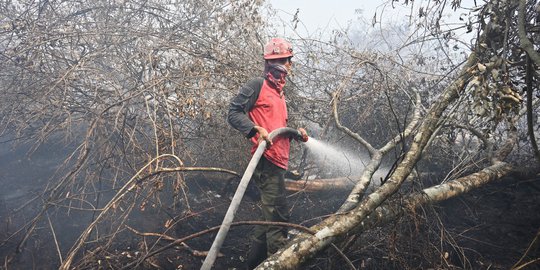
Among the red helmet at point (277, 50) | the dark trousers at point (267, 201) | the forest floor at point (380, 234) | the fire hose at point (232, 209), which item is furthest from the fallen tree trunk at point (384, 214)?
the red helmet at point (277, 50)

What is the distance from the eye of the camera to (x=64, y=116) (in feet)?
16.1

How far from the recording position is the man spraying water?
9.46 ft

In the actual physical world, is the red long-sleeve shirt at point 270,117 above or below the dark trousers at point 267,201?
above

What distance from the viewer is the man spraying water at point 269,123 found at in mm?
2883

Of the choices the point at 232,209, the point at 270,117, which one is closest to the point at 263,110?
the point at 270,117

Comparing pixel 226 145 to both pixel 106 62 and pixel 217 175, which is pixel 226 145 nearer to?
pixel 217 175

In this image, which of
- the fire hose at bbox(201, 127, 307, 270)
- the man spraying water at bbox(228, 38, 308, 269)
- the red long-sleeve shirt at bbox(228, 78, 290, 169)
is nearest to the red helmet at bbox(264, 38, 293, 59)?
the man spraying water at bbox(228, 38, 308, 269)

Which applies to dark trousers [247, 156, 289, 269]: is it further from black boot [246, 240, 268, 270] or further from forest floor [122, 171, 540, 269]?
forest floor [122, 171, 540, 269]

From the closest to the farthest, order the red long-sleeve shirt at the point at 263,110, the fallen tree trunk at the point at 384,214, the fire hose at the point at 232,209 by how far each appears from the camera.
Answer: the fire hose at the point at 232,209, the fallen tree trunk at the point at 384,214, the red long-sleeve shirt at the point at 263,110

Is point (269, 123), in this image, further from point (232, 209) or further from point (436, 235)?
point (436, 235)

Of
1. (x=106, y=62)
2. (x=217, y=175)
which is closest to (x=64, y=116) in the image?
(x=106, y=62)

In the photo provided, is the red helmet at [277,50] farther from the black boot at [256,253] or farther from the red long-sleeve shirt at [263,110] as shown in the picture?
the black boot at [256,253]

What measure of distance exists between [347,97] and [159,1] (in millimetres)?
4908

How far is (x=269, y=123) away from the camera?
2.94 m
